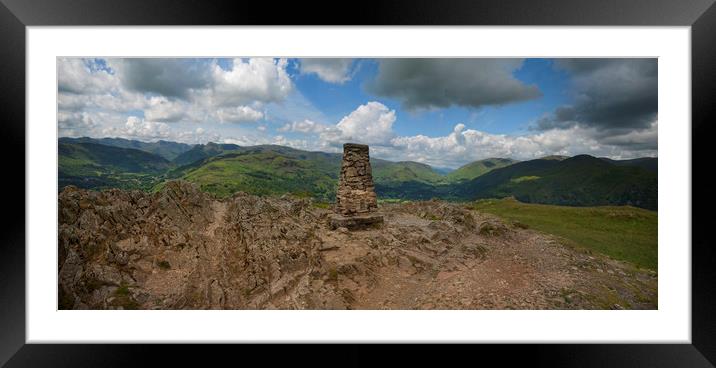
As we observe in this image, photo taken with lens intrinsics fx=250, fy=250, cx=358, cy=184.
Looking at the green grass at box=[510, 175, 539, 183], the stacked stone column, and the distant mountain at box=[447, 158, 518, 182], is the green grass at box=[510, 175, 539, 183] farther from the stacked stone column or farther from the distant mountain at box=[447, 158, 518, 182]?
the stacked stone column

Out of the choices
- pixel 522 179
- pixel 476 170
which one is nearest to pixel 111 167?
pixel 476 170

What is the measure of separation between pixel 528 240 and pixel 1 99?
51.1ft

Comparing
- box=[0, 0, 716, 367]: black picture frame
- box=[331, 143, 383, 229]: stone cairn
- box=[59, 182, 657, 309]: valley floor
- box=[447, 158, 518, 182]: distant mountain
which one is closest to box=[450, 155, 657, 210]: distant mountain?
box=[447, 158, 518, 182]: distant mountain

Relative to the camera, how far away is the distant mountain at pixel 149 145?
10992 mm

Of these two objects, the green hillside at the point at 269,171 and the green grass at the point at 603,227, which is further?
the green hillside at the point at 269,171

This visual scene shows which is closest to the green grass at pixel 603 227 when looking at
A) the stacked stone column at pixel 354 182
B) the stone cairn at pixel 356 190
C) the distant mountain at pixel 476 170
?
the stone cairn at pixel 356 190

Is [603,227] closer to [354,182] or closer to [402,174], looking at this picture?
[354,182]

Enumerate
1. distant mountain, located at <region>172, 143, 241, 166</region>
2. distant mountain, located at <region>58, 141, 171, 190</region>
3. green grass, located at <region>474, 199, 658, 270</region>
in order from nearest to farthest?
green grass, located at <region>474, 199, 658, 270</region>, distant mountain, located at <region>58, 141, 171, 190</region>, distant mountain, located at <region>172, 143, 241, 166</region>

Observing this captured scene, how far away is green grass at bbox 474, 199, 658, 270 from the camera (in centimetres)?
905

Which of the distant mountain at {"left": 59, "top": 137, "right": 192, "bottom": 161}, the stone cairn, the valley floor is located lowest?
the valley floor

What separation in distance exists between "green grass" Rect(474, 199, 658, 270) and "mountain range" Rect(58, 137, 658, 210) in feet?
3.18

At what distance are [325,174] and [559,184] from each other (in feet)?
126
